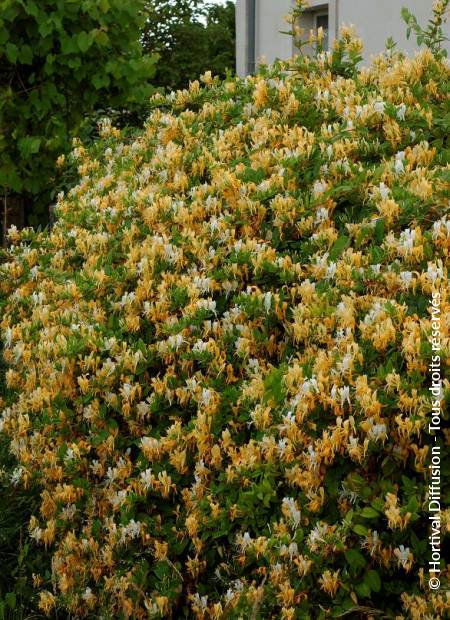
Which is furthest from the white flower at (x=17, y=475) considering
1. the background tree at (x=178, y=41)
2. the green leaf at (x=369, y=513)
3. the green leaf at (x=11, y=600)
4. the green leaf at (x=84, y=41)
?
the background tree at (x=178, y=41)

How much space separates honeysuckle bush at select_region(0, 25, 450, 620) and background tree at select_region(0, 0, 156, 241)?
297cm

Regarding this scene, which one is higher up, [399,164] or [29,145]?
[399,164]

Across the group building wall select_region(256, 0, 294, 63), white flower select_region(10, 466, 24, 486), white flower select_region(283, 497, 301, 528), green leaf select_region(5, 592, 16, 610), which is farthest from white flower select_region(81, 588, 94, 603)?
building wall select_region(256, 0, 294, 63)

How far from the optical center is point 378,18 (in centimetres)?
1208

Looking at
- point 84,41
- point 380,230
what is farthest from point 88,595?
point 84,41

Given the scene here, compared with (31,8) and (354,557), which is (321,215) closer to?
(354,557)

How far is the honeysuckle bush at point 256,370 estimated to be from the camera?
99.4 inches

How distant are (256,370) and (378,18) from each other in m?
10.0

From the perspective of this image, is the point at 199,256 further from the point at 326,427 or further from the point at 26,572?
the point at 26,572

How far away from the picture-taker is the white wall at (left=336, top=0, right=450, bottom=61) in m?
11.3

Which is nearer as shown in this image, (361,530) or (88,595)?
(361,530)

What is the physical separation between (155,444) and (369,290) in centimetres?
83

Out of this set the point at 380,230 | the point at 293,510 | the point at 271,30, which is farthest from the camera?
the point at 271,30

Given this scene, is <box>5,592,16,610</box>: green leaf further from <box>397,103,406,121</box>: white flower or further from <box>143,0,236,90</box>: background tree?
<box>143,0,236,90</box>: background tree
